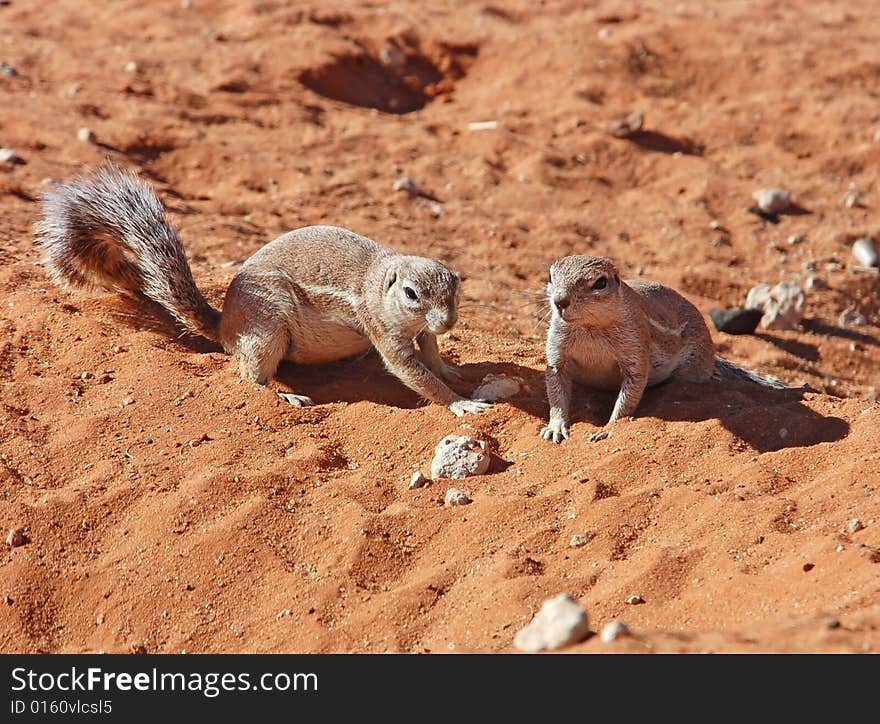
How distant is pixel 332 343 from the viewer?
21.4 ft

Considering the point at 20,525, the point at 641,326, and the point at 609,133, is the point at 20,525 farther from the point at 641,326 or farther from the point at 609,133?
the point at 609,133

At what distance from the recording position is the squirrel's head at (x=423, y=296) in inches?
235

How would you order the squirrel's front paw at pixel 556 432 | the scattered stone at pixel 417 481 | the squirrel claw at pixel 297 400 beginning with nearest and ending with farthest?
the scattered stone at pixel 417 481, the squirrel's front paw at pixel 556 432, the squirrel claw at pixel 297 400

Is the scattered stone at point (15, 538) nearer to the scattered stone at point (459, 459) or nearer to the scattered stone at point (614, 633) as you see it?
the scattered stone at point (459, 459)

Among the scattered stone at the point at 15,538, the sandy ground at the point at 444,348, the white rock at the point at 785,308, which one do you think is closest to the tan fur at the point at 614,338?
the sandy ground at the point at 444,348

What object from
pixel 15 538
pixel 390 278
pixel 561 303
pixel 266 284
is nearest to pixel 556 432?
pixel 561 303

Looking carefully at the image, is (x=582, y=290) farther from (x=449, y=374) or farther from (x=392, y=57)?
(x=392, y=57)

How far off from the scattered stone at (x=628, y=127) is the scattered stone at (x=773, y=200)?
143 cm

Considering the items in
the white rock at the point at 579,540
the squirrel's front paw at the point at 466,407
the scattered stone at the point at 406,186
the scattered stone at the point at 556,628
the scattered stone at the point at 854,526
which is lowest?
the scattered stone at the point at 406,186

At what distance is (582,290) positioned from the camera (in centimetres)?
555

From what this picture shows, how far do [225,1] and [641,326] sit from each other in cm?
874

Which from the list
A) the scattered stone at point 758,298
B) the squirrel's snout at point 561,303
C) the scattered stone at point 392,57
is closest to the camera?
the squirrel's snout at point 561,303

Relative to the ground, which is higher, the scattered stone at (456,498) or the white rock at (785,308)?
the scattered stone at (456,498)

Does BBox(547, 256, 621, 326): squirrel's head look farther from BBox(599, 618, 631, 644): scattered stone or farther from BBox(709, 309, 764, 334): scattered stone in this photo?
BBox(709, 309, 764, 334): scattered stone
